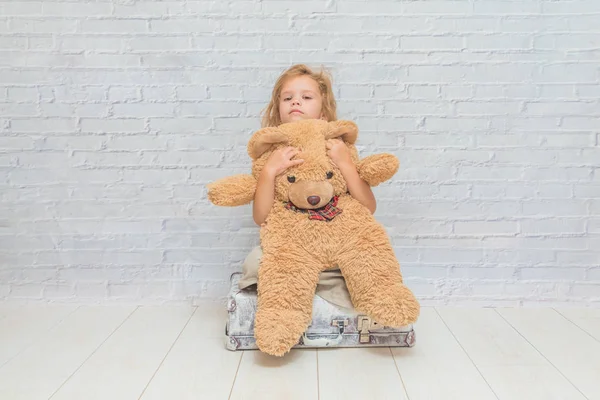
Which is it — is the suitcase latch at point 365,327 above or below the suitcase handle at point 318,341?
above

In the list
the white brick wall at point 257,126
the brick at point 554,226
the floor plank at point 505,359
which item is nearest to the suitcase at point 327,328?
the floor plank at point 505,359

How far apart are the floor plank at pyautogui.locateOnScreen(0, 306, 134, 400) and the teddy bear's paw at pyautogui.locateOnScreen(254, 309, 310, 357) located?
45cm

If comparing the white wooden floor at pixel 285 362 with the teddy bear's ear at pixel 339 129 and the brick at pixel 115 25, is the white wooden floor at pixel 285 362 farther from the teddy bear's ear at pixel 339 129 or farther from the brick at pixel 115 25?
the brick at pixel 115 25

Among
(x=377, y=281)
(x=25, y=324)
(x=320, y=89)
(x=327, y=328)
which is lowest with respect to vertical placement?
(x=25, y=324)

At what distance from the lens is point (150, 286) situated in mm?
1944

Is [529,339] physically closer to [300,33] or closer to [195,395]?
[195,395]

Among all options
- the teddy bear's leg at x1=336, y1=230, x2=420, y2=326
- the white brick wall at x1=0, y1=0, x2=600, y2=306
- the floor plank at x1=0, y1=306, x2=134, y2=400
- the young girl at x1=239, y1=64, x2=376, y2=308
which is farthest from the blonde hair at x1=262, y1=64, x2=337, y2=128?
the floor plank at x1=0, y1=306, x2=134, y2=400

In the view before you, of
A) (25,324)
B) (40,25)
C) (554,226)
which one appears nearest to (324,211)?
(554,226)

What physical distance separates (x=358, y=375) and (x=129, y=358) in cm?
57

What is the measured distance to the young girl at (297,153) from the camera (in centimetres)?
154

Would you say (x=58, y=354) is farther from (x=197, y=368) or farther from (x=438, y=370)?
(x=438, y=370)

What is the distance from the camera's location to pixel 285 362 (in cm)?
143

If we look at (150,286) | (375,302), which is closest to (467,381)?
(375,302)

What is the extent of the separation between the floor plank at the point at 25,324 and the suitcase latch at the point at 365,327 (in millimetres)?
872
